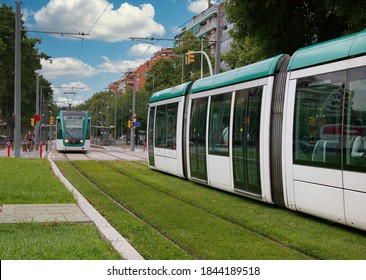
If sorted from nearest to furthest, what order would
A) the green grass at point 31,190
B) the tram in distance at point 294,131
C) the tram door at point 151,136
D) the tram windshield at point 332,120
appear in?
the tram windshield at point 332,120
the tram in distance at point 294,131
the green grass at point 31,190
the tram door at point 151,136

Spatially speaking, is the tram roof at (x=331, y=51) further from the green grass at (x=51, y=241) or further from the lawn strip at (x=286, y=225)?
the green grass at (x=51, y=241)

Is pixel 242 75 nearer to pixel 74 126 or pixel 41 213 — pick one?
pixel 41 213

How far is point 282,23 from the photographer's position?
15.5 metres

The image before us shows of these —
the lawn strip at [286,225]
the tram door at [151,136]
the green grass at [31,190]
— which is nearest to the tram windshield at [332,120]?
the lawn strip at [286,225]

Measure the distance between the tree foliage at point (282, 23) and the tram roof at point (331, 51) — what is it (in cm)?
537

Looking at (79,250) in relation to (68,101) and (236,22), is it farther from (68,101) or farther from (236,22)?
→ (68,101)

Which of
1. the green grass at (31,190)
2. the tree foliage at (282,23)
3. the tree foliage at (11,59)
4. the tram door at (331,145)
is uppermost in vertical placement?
the tree foliage at (11,59)

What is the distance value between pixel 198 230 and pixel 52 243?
2.48 meters

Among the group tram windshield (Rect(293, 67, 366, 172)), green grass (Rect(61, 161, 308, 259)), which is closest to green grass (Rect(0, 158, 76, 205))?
green grass (Rect(61, 161, 308, 259))

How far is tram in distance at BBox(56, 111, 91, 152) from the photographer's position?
3809 centimetres

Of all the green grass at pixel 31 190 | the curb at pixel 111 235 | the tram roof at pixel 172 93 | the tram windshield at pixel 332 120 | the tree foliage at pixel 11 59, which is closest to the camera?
the curb at pixel 111 235

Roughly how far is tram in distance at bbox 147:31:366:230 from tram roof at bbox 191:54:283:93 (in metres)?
0.03

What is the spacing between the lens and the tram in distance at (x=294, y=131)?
7.49 m
